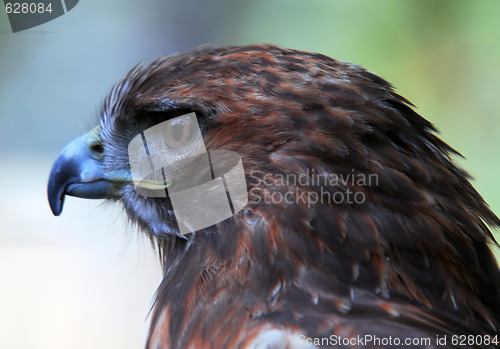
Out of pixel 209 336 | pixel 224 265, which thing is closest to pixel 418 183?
pixel 224 265

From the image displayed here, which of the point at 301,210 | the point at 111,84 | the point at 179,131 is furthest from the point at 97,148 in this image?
the point at 111,84

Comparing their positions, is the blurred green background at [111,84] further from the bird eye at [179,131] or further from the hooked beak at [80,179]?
the bird eye at [179,131]

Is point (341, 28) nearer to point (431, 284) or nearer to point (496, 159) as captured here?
point (496, 159)

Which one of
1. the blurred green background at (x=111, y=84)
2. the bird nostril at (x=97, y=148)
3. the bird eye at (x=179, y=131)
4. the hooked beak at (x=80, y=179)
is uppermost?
the bird eye at (x=179, y=131)

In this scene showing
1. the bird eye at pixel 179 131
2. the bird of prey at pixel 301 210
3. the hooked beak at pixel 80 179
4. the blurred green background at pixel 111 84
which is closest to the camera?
the bird of prey at pixel 301 210

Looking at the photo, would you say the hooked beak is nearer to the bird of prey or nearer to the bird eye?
the bird of prey

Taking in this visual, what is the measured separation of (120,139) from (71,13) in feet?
13.2

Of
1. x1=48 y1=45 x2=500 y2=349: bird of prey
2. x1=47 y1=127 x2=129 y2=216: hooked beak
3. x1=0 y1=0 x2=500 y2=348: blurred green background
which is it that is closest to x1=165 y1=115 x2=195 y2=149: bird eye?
x1=48 y1=45 x2=500 y2=349: bird of prey

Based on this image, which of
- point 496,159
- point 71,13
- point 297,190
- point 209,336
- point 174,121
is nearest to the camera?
point 209,336

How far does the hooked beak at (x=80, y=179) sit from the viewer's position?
2.01 metres

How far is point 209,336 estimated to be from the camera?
159 centimetres

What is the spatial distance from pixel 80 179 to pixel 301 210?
0.73 meters

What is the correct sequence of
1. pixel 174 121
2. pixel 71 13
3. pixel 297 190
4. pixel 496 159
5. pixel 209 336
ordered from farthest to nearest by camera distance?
pixel 71 13
pixel 496 159
pixel 174 121
pixel 297 190
pixel 209 336

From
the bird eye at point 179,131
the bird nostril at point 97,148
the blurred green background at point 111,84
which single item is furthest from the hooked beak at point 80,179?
the blurred green background at point 111,84
